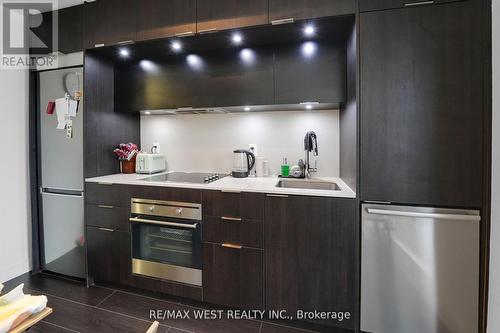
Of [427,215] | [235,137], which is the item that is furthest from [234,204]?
[427,215]

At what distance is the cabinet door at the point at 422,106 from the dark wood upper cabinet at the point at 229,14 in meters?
0.68

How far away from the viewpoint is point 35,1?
2.12 m

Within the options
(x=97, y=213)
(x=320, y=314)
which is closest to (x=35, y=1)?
(x=97, y=213)

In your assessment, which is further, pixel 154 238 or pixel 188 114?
pixel 188 114

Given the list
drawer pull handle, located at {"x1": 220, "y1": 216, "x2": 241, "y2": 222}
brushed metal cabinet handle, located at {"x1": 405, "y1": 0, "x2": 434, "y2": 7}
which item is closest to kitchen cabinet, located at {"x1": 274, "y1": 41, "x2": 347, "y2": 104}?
brushed metal cabinet handle, located at {"x1": 405, "y1": 0, "x2": 434, "y2": 7}

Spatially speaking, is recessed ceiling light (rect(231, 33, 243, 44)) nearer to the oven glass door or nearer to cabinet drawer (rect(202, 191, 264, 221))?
cabinet drawer (rect(202, 191, 264, 221))

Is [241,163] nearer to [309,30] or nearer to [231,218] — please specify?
[231,218]

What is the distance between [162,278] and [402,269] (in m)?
1.70

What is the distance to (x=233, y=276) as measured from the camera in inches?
67.4

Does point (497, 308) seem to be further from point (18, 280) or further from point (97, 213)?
point (18, 280)

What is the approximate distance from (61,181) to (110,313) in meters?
1.25

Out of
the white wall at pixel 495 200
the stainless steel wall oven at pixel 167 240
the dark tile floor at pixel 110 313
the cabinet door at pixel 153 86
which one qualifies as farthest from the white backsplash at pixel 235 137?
the dark tile floor at pixel 110 313

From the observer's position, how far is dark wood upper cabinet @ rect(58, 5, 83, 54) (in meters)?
2.10

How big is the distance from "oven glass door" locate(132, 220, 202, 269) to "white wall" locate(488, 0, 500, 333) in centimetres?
169
